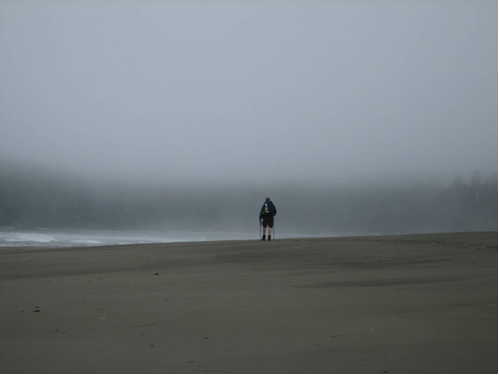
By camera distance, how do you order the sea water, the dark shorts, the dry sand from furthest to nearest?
the sea water
the dark shorts
the dry sand

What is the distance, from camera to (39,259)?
15594 mm

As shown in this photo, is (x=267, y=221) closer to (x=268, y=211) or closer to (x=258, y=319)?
(x=268, y=211)

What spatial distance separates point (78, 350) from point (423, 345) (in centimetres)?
341

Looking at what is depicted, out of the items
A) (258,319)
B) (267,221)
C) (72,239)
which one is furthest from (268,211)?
(72,239)

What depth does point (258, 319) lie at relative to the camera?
6531 millimetres

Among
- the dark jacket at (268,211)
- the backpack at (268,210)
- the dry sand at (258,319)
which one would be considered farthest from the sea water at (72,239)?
the dry sand at (258,319)

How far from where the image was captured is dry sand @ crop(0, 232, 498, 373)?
192 inches

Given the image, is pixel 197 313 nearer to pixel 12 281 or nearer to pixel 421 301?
pixel 421 301

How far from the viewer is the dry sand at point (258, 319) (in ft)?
16.0

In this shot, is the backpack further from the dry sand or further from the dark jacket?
the dry sand

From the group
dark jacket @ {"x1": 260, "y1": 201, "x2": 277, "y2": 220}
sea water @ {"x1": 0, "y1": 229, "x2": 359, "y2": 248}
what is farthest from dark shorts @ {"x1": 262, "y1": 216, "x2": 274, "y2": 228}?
sea water @ {"x1": 0, "y1": 229, "x2": 359, "y2": 248}

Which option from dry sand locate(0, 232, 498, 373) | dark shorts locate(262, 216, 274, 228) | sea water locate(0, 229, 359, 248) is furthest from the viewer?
sea water locate(0, 229, 359, 248)

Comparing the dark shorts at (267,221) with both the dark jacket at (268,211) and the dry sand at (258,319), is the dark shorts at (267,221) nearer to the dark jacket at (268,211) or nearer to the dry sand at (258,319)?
the dark jacket at (268,211)

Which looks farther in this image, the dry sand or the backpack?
the backpack
